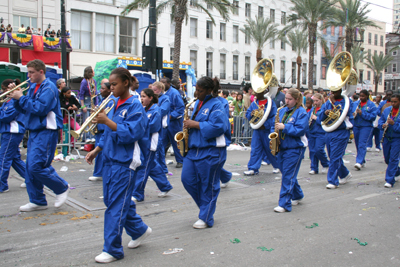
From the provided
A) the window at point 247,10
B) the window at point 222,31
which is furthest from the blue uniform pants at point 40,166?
the window at point 247,10

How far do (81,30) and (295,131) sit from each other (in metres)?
27.2

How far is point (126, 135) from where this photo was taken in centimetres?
380

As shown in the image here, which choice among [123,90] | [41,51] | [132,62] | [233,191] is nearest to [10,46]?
[41,51]

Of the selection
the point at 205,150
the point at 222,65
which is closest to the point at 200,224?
the point at 205,150

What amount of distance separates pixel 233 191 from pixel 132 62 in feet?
52.4

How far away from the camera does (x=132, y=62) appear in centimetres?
2173

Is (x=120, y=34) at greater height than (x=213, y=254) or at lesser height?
greater

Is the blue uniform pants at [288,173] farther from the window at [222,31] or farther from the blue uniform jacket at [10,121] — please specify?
the window at [222,31]

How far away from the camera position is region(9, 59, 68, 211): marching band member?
5422 millimetres

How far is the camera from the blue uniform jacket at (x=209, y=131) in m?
4.85

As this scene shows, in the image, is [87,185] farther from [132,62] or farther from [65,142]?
[132,62]

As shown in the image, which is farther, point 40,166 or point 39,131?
point 39,131

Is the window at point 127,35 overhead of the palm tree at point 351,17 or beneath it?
beneath

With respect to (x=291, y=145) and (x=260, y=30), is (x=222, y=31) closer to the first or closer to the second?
(x=260, y=30)
